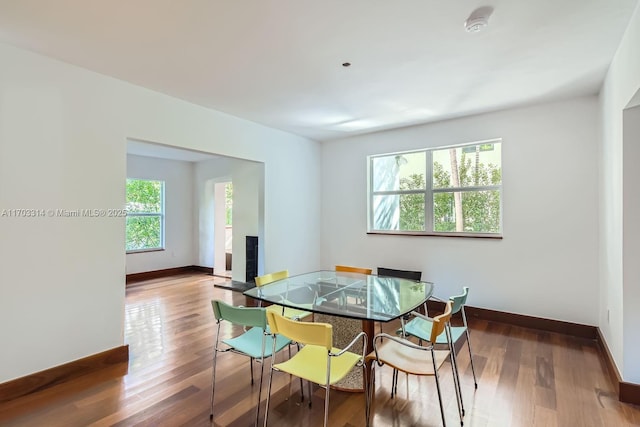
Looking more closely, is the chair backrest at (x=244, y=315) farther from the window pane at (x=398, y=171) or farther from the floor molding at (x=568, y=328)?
the window pane at (x=398, y=171)

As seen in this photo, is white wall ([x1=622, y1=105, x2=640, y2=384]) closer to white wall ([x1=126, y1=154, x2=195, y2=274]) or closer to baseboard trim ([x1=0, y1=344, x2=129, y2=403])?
baseboard trim ([x1=0, y1=344, x2=129, y2=403])

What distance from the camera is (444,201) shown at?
431 centimetres

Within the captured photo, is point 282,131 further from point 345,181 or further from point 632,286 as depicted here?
point 632,286

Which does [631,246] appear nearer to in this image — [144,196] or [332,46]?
[332,46]

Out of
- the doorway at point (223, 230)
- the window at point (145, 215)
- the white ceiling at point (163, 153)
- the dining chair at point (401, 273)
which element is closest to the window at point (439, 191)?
the dining chair at point (401, 273)

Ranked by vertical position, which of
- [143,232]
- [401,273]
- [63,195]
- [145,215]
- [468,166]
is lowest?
[401,273]

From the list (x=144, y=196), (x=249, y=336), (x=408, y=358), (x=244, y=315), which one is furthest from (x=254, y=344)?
(x=144, y=196)

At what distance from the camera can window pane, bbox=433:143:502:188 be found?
394 centimetres

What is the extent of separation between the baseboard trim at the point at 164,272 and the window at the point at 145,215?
51 cm

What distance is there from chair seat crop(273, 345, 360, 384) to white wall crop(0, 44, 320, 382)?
1.91m

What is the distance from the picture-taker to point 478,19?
6.33ft

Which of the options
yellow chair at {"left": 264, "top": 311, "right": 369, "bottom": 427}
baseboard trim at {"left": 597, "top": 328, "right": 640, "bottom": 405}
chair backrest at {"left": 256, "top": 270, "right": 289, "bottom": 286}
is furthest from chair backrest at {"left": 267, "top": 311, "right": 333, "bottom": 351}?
baseboard trim at {"left": 597, "top": 328, "right": 640, "bottom": 405}

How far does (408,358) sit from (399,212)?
115 inches

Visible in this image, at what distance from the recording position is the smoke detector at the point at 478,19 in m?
1.87
